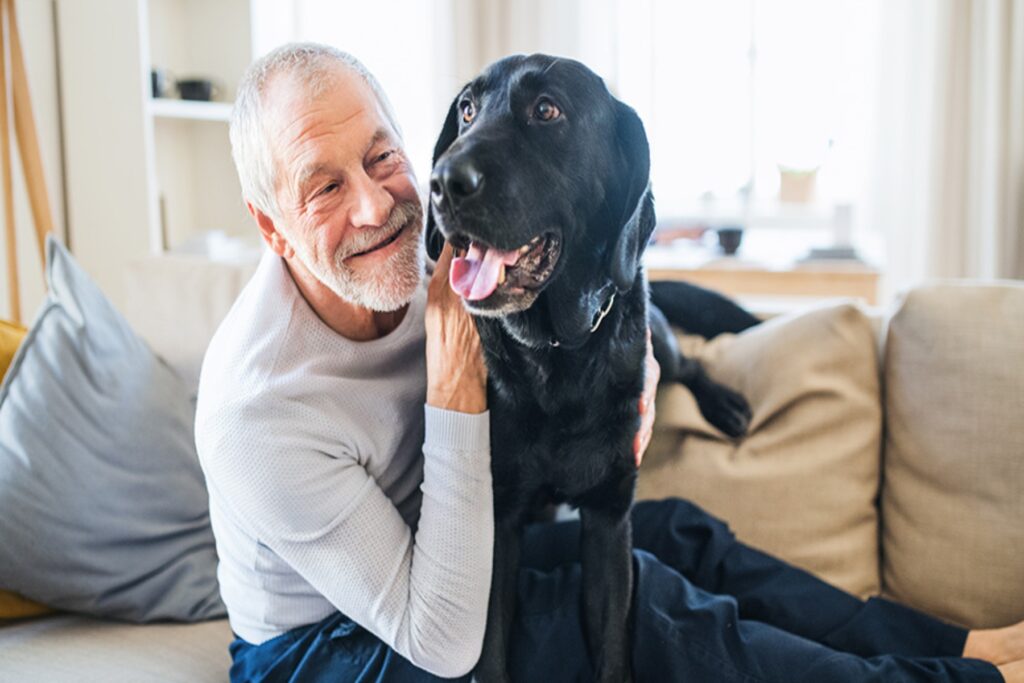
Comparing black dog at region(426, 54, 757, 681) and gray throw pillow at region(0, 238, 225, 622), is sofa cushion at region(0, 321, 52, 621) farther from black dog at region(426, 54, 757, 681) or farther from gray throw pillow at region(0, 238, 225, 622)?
black dog at region(426, 54, 757, 681)

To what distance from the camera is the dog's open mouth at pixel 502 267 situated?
37.1 inches

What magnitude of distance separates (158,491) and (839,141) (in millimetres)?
3060

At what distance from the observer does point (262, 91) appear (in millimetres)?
1166

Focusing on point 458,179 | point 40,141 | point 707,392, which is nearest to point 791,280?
point 707,392

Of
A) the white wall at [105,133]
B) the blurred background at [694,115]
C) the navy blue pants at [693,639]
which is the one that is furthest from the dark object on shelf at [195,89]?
the navy blue pants at [693,639]

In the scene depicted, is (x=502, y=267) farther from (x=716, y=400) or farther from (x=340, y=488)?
(x=716, y=400)

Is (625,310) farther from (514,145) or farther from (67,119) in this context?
(67,119)

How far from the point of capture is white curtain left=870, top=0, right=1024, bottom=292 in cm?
320

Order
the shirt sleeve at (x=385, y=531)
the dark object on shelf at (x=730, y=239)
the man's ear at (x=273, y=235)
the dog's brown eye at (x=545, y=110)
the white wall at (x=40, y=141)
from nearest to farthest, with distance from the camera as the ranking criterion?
the dog's brown eye at (x=545, y=110)
the shirt sleeve at (x=385, y=531)
the man's ear at (x=273, y=235)
the white wall at (x=40, y=141)
the dark object on shelf at (x=730, y=239)

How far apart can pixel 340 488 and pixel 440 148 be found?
0.43m

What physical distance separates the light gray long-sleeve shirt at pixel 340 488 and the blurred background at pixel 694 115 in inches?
54.1

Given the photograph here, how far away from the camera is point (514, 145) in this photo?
95cm

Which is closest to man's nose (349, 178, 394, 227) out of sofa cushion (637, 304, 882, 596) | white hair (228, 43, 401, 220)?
white hair (228, 43, 401, 220)

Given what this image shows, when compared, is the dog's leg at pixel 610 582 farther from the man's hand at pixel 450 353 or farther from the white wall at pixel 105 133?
the white wall at pixel 105 133
